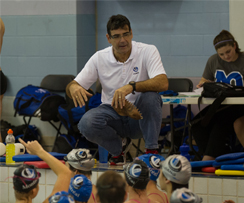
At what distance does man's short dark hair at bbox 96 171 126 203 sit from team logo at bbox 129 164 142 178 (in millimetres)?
451

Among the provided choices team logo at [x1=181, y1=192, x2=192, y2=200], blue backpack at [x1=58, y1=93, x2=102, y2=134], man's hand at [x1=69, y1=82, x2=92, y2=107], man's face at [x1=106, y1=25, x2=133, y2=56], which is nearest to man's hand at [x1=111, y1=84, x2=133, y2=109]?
man's hand at [x1=69, y1=82, x2=92, y2=107]

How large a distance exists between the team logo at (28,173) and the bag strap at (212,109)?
69.3 inches

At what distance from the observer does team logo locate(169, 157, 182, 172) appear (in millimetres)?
1951

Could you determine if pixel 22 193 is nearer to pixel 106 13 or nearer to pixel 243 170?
pixel 243 170

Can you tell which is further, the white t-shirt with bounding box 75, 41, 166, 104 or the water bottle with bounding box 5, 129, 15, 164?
the water bottle with bounding box 5, 129, 15, 164

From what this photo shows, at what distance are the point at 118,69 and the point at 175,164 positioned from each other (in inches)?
56.7

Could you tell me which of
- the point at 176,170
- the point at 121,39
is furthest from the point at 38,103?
the point at 176,170

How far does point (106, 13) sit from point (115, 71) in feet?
8.43

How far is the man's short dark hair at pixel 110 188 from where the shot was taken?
156 cm

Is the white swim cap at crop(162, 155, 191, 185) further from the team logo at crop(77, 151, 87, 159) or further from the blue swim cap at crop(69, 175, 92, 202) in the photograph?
the team logo at crop(77, 151, 87, 159)

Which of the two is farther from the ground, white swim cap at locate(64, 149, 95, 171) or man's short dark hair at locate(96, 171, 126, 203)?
man's short dark hair at locate(96, 171, 126, 203)

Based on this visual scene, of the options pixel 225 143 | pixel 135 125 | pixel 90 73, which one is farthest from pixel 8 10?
pixel 225 143

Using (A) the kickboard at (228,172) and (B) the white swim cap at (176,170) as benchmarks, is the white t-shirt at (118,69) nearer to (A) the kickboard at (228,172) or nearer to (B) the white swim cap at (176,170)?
(A) the kickboard at (228,172)

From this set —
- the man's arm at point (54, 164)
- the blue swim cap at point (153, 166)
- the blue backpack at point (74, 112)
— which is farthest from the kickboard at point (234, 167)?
the blue backpack at point (74, 112)
